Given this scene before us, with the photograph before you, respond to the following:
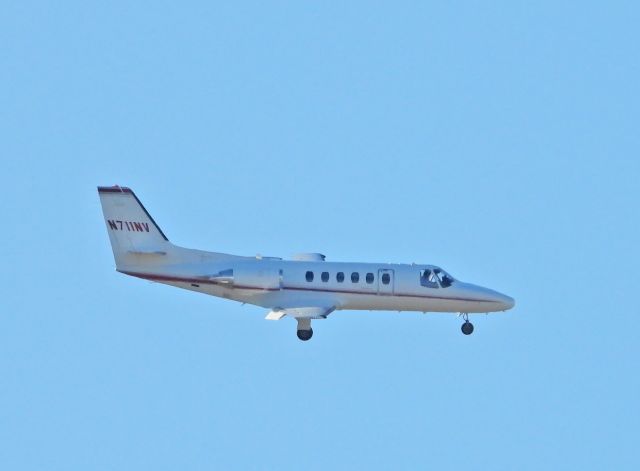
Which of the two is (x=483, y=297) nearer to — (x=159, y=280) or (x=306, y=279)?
(x=306, y=279)

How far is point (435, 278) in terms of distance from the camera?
99.3 ft

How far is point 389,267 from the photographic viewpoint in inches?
1191

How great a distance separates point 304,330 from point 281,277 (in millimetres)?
1940

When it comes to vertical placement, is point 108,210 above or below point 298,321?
above

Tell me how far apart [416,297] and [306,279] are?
367 centimetres

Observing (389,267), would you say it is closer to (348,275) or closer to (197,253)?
(348,275)

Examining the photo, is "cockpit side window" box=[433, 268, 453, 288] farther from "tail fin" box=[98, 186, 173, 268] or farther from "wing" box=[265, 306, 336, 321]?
"tail fin" box=[98, 186, 173, 268]

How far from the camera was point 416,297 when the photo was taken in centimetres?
3012

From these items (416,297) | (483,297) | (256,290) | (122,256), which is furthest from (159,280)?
(483,297)

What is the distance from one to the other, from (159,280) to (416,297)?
28.1ft

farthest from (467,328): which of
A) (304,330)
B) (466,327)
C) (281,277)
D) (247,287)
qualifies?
(247,287)

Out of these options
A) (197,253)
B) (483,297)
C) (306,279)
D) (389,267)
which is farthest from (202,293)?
(483,297)

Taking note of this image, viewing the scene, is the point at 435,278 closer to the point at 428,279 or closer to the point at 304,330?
the point at 428,279

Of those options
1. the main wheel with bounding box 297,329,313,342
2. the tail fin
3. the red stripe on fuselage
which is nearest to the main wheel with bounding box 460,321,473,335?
the red stripe on fuselage
